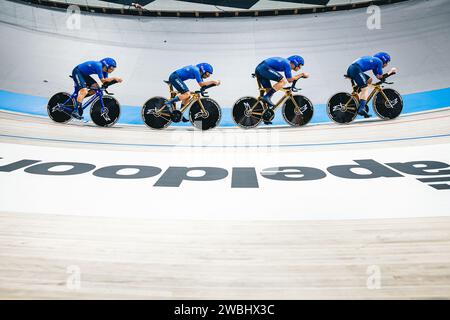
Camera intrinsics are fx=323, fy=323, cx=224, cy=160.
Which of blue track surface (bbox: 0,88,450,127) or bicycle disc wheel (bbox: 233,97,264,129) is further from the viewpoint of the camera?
blue track surface (bbox: 0,88,450,127)

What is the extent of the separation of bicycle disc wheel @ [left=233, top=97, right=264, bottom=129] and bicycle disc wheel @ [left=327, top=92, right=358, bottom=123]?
1.06m

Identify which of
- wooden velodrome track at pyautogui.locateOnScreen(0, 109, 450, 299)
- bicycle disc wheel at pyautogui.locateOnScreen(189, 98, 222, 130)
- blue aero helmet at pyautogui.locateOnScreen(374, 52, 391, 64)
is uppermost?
blue aero helmet at pyautogui.locateOnScreen(374, 52, 391, 64)

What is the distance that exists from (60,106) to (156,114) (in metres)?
1.44

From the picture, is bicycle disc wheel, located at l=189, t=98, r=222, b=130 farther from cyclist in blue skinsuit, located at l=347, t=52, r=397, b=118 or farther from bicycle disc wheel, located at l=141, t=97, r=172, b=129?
cyclist in blue skinsuit, located at l=347, t=52, r=397, b=118

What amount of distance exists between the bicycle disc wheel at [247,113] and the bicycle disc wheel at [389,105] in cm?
175

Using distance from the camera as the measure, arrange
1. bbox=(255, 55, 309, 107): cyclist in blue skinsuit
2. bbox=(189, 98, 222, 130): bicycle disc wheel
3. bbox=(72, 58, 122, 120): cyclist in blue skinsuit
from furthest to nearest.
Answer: bbox=(189, 98, 222, 130): bicycle disc wheel → bbox=(72, 58, 122, 120): cyclist in blue skinsuit → bbox=(255, 55, 309, 107): cyclist in blue skinsuit

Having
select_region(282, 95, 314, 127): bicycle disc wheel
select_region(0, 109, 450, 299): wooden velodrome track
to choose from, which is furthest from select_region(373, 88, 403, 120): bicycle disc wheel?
select_region(0, 109, 450, 299): wooden velodrome track

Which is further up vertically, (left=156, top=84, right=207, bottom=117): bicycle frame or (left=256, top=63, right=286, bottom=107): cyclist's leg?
(left=256, top=63, right=286, bottom=107): cyclist's leg

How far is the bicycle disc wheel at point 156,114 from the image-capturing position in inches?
193

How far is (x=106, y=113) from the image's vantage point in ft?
16.1

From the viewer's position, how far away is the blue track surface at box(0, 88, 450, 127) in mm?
5141

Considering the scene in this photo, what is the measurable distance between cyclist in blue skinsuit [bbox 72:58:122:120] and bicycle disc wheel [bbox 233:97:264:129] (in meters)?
1.77

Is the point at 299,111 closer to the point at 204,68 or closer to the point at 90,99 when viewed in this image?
the point at 204,68

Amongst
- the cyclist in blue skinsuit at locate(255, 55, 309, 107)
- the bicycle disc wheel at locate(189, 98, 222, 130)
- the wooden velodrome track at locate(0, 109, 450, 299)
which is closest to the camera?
the wooden velodrome track at locate(0, 109, 450, 299)
